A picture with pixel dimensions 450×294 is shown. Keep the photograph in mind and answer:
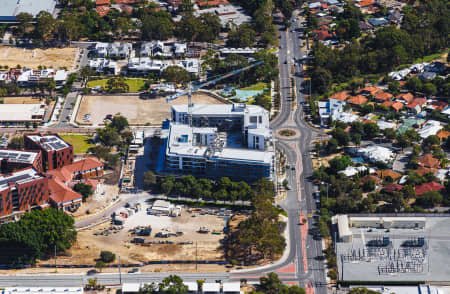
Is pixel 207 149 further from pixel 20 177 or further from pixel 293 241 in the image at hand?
pixel 20 177

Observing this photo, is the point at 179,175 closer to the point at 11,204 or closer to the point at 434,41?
the point at 11,204

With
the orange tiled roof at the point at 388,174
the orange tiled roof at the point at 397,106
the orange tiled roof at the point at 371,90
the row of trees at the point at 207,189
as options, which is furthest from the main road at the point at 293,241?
the orange tiled roof at the point at 397,106

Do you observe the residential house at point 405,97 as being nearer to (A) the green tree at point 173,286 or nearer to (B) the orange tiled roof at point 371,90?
(B) the orange tiled roof at point 371,90

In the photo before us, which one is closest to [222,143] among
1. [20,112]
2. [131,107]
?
[131,107]

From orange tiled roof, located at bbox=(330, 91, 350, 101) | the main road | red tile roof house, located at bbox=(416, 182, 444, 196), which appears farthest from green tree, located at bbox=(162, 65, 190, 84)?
red tile roof house, located at bbox=(416, 182, 444, 196)

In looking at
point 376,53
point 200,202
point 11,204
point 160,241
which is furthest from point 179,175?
point 376,53
